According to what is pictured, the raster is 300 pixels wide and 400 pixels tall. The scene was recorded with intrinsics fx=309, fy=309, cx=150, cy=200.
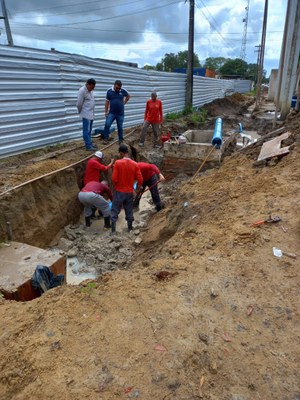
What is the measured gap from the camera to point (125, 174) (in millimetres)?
5969

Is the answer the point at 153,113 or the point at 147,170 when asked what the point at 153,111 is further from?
the point at 147,170

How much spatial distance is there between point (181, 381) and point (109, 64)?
9.42 meters

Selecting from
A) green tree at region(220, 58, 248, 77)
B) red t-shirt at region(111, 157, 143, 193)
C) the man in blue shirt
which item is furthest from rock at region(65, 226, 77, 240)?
green tree at region(220, 58, 248, 77)

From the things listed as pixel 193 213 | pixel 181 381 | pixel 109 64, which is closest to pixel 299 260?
pixel 181 381

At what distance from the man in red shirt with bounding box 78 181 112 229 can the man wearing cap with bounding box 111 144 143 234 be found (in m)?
0.24

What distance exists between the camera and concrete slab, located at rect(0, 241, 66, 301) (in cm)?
380

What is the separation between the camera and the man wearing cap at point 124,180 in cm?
591

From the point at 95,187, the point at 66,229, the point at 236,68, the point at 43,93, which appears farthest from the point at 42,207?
the point at 236,68

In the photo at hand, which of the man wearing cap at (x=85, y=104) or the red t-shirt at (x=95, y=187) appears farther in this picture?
the man wearing cap at (x=85, y=104)

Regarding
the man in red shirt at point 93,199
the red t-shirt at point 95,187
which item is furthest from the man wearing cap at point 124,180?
the red t-shirt at point 95,187

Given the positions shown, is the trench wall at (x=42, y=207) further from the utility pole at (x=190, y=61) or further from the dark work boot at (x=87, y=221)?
the utility pole at (x=190, y=61)

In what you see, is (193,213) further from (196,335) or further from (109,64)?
(109,64)

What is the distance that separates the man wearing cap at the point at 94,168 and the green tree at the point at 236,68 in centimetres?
6136

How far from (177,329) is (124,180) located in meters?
3.98
